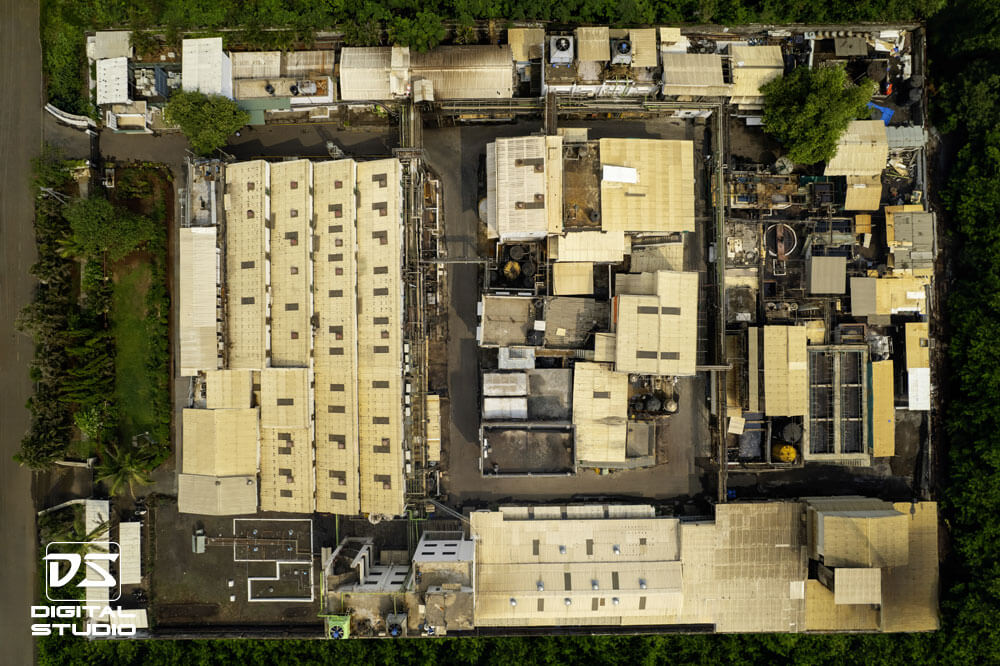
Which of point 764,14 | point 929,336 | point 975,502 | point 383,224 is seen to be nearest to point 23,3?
point 383,224

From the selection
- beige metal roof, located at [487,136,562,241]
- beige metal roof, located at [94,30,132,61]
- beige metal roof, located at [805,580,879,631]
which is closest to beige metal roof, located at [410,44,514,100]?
beige metal roof, located at [487,136,562,241]

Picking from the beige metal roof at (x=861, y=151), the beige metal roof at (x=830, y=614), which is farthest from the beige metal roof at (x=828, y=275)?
the beige metal roof at (x=830, y=614)

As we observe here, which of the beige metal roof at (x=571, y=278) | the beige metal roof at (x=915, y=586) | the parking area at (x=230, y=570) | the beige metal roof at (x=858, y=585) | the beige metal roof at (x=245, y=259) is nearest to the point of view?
the beige metal roof at (x=858, y=585)

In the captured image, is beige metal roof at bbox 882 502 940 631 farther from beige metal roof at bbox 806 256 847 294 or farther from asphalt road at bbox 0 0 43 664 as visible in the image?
asphalt road at bbox 0 0 43 664

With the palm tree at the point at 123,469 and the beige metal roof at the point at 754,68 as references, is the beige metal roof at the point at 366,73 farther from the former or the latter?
the palm tree at the point at 123,469

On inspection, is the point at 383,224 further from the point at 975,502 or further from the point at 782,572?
the point at 975,502
